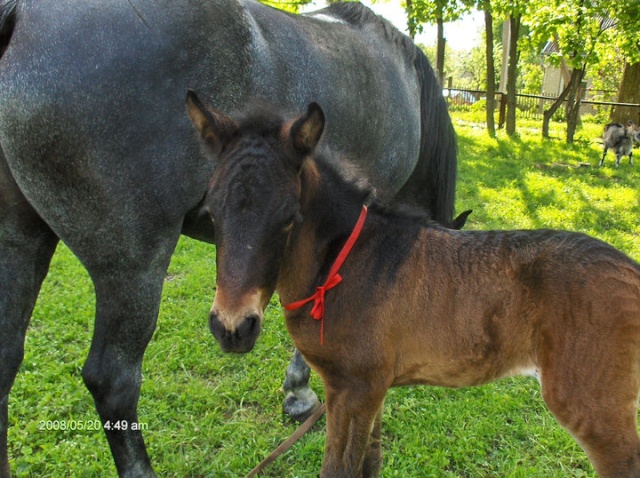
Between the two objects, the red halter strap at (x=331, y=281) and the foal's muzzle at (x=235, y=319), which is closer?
the foal's muzzle at (x=235, y=319)

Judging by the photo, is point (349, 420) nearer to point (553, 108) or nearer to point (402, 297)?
point (402, 297)

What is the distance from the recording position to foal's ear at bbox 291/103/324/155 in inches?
73.6

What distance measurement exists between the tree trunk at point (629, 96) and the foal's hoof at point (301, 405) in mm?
14564

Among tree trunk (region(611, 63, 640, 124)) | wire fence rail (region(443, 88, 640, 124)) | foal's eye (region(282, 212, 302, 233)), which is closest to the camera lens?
foal's eye (region(282, 212, 302, 233))

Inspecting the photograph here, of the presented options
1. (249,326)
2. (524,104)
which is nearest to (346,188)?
(249,326)

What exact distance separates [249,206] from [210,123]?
388 mm

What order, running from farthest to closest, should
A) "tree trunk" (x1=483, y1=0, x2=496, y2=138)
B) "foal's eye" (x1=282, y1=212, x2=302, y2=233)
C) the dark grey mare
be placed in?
"tree trunk" (x1=483, y1=0, x2=496, y2=138)
the dark grey mare
"foal's eye" (x1=282, y1=212, x2=302, y2=233)

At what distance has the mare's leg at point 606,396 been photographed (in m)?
1.95

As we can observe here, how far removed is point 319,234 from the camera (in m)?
2.21

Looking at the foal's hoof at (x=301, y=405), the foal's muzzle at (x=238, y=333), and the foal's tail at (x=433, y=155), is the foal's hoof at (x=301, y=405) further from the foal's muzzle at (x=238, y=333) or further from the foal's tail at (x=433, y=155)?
the foal's muzzle at (x=238, y=333)

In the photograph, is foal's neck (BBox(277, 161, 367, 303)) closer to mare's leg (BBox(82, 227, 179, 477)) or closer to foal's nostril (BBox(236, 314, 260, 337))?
foal's nostril (BBox(236, 314, 260, 337))

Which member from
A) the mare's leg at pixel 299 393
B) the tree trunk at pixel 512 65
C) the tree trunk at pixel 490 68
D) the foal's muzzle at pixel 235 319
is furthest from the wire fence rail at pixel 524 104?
the foal's muzzle at pixel 235 319

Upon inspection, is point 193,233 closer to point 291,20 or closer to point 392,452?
point 291,20

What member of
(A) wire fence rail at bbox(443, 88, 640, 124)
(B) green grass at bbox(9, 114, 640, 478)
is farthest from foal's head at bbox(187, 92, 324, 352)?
(A) wire fence rail at bbox(443, 88, 640, 124)
